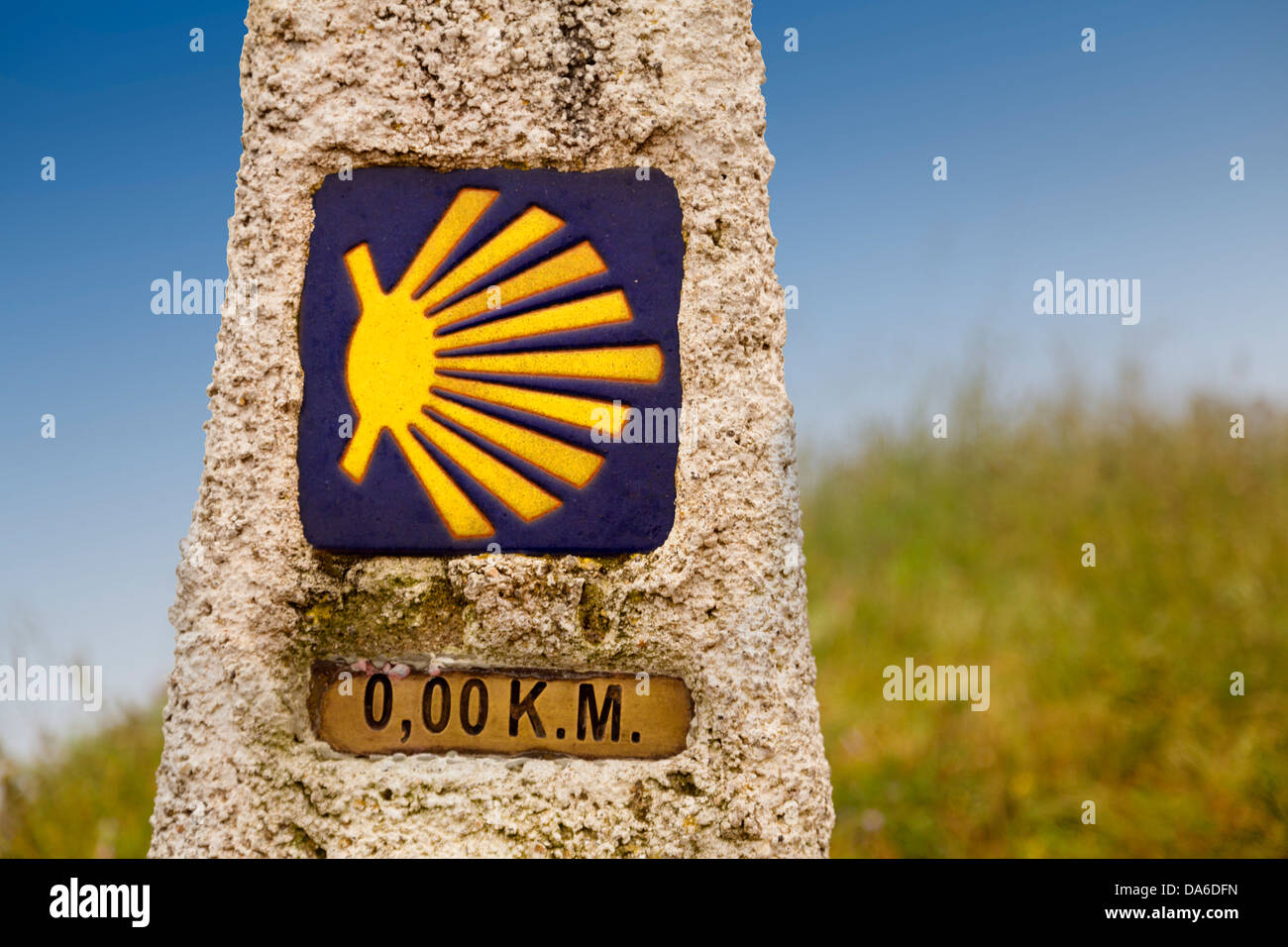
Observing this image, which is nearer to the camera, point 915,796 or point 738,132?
point 738,132

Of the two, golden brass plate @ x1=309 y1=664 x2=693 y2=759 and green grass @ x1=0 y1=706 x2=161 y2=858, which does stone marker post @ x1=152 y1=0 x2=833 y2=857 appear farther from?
green grass @ x1=0 y1=706 x2=161 y2=858

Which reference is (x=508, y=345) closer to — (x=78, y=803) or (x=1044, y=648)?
(x=78, y=803)

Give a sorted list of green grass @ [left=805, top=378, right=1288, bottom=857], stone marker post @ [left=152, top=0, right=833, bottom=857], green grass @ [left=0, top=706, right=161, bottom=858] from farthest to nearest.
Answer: green grass @ [left=805, top=378, right=1288, bottom=857]
green grass @ [left=0, top=706, right=161, bottom=858]
stone marker post @ [left=152, top=0, right=833, bottom=857]

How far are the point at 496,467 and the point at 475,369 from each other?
6.9 inches

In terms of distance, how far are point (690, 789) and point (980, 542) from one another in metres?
3.10

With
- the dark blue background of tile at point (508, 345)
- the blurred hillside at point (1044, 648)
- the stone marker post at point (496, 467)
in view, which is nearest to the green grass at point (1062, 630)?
the blurred hillside at point (1044, 648)

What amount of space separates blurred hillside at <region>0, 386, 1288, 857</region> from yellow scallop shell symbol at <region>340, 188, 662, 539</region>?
2.21 meters

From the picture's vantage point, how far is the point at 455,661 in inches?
67.0

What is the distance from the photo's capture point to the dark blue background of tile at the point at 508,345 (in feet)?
5.59

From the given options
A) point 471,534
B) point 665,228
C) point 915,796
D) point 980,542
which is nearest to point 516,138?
point 665,228

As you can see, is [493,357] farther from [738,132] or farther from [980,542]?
[980,542]

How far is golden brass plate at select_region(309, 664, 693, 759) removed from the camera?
66.9 inches

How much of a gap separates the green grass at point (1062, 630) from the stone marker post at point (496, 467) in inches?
76.0

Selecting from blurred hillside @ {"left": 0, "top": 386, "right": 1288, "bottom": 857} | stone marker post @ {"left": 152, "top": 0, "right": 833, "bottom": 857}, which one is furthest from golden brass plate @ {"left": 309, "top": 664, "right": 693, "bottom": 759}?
blurred hillside @ {"left": 0, "top": 386, "right": 1288, "bottom": 857}
